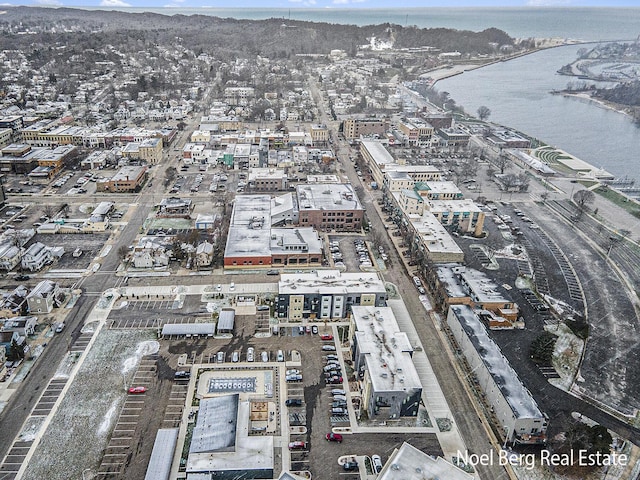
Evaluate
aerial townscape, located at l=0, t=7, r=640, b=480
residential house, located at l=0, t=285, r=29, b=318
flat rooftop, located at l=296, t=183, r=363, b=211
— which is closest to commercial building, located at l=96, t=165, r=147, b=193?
aerial townscape, located at l=0, t=7, r=640, b=480

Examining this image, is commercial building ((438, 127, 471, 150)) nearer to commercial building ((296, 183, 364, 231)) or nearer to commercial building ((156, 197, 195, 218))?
commercial building ((296, 183, 364, 231))

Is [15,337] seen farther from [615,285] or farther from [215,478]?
[615,285]

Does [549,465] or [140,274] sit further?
[140,274]

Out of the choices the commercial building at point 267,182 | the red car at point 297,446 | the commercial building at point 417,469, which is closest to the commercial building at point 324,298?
the red car at point 297,446

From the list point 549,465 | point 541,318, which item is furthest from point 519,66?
point 549,465

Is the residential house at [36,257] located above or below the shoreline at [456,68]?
below

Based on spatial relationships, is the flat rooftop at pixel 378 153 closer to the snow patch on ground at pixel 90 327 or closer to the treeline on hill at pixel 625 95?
the snow patch on ground at pixel 90 327
